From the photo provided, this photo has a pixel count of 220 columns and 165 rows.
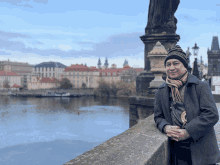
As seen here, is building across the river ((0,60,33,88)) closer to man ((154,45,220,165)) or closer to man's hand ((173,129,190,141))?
man ((154,45,220,165))

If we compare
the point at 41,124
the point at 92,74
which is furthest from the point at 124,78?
the point at 41,124

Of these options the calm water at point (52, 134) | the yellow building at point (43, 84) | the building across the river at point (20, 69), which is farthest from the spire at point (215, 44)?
the building across the river at point (20, 69)

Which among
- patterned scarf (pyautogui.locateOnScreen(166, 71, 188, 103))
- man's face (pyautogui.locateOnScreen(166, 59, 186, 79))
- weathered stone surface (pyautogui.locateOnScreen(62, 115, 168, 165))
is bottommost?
weathered stone surface (pyautogui.locateOnScreen(62, 115, 168, 165))

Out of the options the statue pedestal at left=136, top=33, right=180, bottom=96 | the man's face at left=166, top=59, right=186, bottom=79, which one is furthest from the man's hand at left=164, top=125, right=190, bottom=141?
the statue pedestal at left=136, top=33, right=180, bottom=96

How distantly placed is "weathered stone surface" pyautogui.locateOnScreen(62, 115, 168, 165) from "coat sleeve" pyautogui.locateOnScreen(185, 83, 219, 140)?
306 mm

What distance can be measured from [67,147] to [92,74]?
65704 mm

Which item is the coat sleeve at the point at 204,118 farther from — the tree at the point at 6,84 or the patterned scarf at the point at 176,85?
the tree at the point at 6,84

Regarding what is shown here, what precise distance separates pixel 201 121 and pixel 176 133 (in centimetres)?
25

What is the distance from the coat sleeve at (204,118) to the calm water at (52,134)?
22.0m

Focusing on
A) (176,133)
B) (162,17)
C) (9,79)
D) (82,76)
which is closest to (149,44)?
(162,17)

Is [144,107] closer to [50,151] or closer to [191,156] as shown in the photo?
[191,156]

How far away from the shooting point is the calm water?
22906 mm

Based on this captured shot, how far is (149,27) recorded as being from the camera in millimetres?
6395

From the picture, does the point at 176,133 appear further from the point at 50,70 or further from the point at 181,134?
the point at 50,70
